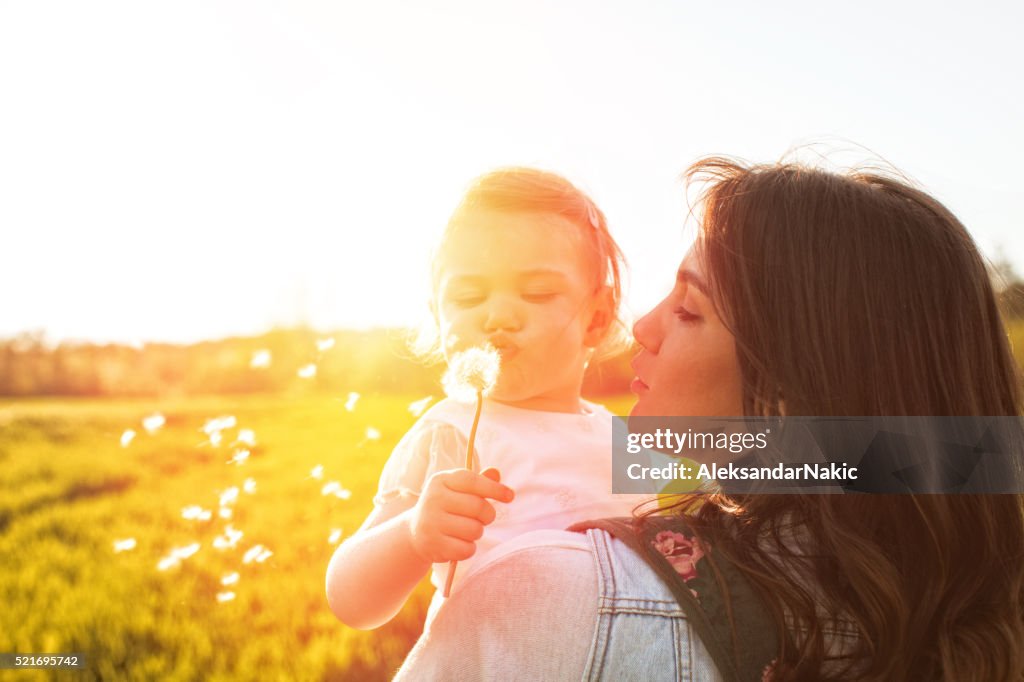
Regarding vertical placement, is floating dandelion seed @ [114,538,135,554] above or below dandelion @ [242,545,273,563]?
above

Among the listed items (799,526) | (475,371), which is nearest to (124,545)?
(475,371)

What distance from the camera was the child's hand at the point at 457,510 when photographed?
1.62 m

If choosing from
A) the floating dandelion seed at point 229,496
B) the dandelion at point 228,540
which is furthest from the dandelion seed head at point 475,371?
the floating dandelion seed at point 229,496

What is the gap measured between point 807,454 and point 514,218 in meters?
1.28

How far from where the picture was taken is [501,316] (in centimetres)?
239

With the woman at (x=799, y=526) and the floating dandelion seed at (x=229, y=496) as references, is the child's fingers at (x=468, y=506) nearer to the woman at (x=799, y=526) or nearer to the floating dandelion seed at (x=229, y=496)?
the woman at (x=799, y=526)

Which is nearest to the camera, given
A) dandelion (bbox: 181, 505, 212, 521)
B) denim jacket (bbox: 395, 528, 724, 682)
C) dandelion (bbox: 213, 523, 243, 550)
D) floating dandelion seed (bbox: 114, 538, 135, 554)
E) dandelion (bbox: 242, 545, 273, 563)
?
denim jacket (bbox: 395, 528, 724, 682)

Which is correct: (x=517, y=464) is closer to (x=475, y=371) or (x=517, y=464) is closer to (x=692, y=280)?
(x=475, y=371)

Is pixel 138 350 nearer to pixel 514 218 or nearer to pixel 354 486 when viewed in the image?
pixel 354 486

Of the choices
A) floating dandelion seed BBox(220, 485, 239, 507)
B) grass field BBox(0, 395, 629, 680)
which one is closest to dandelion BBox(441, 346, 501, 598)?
grass field BBox(0, 395, 629, 680)

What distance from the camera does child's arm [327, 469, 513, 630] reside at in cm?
163

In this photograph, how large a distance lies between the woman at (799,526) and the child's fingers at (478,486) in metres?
0.22

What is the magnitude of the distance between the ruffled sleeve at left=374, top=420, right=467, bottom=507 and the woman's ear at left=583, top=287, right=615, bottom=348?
621 millimetres

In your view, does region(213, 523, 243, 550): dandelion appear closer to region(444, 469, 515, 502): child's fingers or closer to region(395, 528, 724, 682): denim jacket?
region(444, 469, 515, 502): child's fingers
